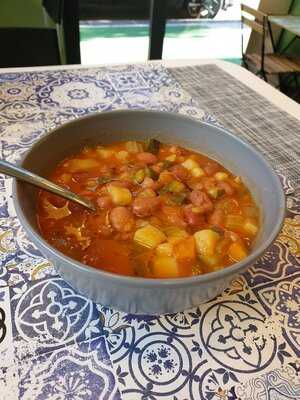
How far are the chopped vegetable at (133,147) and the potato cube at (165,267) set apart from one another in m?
0.36

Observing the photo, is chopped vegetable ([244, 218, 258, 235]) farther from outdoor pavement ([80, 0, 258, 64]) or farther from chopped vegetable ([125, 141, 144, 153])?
outdoor pavement ([80, 0, 258, 64])

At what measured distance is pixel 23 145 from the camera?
3.62 feet

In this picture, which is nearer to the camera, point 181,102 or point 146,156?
point 146,156

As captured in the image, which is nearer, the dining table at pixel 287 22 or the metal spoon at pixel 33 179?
the metal spoon at pixel 33 179

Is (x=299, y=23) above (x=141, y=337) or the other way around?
the other way around

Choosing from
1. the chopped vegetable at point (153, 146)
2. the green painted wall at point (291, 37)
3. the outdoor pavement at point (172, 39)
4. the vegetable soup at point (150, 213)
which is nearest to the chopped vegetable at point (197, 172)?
the vegetable soup at point (150, 213)

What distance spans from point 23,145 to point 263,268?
0.75 m

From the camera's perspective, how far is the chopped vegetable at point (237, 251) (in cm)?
73

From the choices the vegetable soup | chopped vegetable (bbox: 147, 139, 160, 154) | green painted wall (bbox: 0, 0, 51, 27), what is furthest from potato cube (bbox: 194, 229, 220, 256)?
green painted wall (bbox: 0, 0, 51, 27)

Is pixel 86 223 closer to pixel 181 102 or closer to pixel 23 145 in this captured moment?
pixel 23 145

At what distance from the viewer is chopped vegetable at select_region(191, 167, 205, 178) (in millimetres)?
930

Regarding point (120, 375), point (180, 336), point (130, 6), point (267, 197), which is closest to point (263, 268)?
point (267, 197)

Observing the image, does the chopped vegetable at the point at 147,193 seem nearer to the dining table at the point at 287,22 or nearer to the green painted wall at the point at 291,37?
the dining table at the point at 287,22

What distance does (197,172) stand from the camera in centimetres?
93
